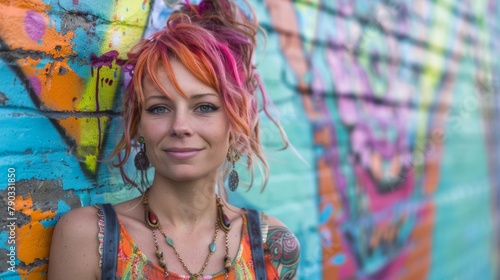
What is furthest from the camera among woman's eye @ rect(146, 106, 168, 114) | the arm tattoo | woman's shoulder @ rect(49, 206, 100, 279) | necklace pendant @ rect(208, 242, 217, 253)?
the arm tattoo

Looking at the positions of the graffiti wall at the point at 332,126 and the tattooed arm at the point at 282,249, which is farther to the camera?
the tattooed arm at the point at 282,249

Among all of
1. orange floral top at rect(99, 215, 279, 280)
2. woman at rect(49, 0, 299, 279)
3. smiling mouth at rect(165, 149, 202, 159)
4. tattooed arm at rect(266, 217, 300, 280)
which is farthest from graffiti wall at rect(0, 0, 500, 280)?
tattooed arm at rect(266, 217, 300, 280)

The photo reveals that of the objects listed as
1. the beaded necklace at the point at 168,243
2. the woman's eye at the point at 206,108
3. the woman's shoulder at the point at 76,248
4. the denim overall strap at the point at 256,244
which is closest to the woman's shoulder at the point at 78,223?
the woman's shoulder at the point at 76,248

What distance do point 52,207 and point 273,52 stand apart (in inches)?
58.1

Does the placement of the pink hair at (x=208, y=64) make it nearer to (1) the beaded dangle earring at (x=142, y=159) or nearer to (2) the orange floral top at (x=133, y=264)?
(1) the beaded dangle earring at (x=142, y=159)

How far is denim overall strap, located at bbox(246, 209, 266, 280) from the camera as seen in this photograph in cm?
214

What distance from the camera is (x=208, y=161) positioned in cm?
195

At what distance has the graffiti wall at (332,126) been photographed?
1918 mm

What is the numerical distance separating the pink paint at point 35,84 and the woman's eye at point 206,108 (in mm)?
491

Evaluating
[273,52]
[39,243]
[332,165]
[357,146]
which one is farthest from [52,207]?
[357,146]

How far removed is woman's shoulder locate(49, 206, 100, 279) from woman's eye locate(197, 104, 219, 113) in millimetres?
453

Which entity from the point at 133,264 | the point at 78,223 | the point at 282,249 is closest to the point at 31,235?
the point at 78,223

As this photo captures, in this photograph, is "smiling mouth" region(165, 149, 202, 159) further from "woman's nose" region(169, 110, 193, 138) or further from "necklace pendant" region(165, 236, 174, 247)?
"necklace pendant" region(165, 236, 174, 247)

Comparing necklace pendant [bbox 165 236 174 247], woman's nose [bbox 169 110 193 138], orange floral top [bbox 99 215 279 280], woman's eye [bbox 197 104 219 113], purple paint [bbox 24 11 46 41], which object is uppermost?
purple paint [bbox 24 11 46 41]
